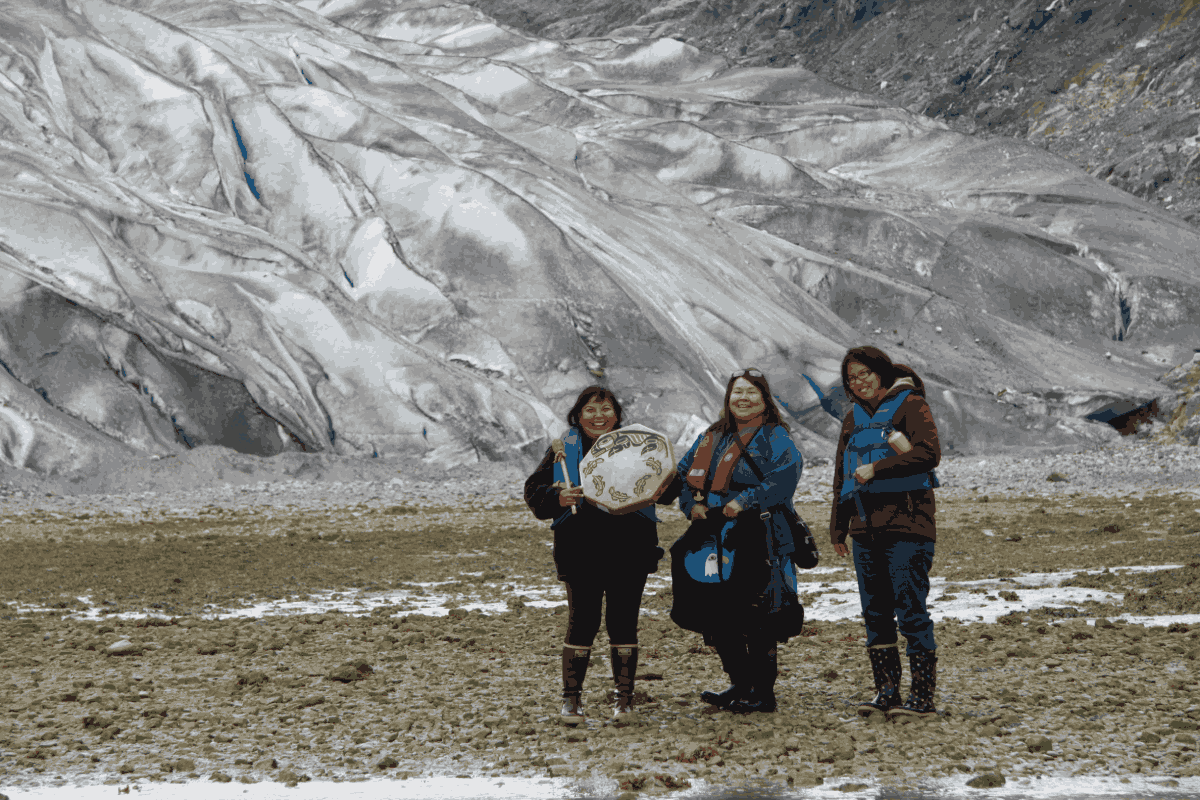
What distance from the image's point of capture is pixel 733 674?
5816 millimetres

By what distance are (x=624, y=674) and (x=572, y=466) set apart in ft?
3.63

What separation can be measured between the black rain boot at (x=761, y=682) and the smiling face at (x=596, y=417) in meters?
1.35

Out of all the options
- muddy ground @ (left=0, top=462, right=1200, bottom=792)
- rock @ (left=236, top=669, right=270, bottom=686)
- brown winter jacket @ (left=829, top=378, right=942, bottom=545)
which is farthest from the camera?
rock @ (left=236, top=669, right=270, bottom=686)

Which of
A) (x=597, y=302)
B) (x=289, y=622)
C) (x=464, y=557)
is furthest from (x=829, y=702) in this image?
(x=597, y=302)

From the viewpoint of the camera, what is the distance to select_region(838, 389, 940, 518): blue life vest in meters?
5.44

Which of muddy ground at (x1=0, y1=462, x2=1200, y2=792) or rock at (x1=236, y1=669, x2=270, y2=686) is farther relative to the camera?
rock at (x1=236, y1=669, x2=270, y2=686)

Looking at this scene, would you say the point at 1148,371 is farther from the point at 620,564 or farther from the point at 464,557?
the point at 620,564

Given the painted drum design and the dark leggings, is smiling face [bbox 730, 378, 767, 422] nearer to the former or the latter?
the painted drum design

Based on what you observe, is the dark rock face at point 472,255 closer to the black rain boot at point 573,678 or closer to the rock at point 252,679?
the rock at point 252,679

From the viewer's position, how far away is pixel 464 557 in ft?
48.2

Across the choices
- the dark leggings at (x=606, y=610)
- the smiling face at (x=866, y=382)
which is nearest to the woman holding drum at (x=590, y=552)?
the dark leggings at (x=606, y=610)

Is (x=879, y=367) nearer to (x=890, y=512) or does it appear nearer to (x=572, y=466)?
(x=890, y=512)

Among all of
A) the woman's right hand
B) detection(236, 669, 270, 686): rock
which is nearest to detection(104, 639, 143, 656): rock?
detection(236, 669, 270, 686): rock

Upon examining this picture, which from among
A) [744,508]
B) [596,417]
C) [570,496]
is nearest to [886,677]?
[744,508]
